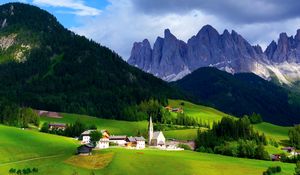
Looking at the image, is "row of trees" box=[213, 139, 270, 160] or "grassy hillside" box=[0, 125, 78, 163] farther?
"row of trees" box=[213, 139, 270, 160]

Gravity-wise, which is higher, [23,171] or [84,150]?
[84,150]

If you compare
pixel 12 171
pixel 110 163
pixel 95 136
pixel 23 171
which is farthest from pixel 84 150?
pixel 95 136

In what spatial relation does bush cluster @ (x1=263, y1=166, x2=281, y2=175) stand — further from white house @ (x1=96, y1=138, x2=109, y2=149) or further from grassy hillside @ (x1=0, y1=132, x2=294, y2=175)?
white house @ (x1=96, y1=138, x2=109, y2=149)

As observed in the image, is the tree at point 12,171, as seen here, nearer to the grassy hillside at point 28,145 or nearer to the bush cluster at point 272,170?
the grassy hillside at point 28,145

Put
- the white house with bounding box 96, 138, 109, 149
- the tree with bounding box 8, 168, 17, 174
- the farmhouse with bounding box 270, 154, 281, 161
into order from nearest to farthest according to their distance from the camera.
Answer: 1. the tree with bounding box 8, 168, 17, 174
2. the white house with bounding box 96, 138, 109, 149
3. the farmhouse with bounding box 270, 154, 281, 161

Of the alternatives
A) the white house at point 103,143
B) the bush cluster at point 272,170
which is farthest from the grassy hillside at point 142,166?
the white house at point 103,143

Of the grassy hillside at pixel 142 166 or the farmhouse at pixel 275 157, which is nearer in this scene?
the grassy hillside at pixel 142 166

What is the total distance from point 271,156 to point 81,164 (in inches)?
3068

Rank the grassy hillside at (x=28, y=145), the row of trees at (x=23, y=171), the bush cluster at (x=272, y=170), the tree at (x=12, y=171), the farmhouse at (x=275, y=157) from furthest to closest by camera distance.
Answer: the farmhouse at (x=275, y=157), the grassy hillside at (x=28, y=145), the bush cluster at (x=272, y=170), the tree at (x=12, y=171), the row of trees at (x=23, y=171)

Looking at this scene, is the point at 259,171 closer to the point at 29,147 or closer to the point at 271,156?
the point at 271,156

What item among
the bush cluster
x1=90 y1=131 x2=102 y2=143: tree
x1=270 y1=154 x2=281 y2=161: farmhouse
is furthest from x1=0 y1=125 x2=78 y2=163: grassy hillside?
x1=270 y1=154 x2=281 y2=161: farmhouse

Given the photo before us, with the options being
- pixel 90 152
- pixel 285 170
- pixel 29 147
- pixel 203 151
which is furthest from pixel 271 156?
pixel 29 147

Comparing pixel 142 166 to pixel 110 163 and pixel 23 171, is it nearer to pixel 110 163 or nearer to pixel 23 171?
pixel 110 163

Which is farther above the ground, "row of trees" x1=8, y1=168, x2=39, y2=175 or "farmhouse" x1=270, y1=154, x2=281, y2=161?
"farmhouse" x1=270, y1=154, x2=281, y2=161
